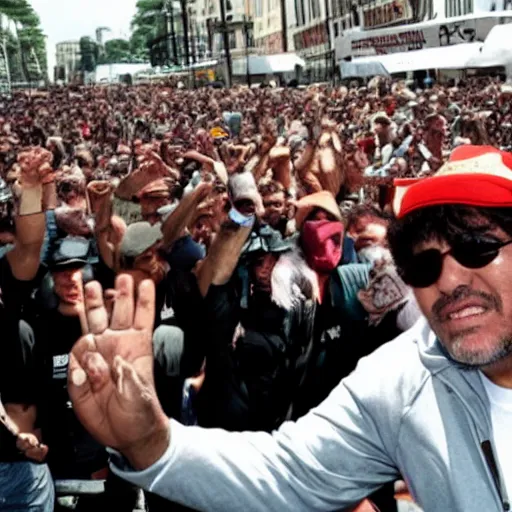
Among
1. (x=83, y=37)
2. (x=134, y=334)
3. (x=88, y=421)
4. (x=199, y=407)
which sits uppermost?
(x=83, y=37)

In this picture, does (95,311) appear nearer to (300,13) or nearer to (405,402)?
(405,402)

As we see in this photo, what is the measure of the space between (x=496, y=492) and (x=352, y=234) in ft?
9.93

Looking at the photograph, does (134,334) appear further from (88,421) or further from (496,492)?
(496,492)

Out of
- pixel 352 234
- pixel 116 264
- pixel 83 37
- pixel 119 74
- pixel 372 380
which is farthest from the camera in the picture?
pixel 83 37

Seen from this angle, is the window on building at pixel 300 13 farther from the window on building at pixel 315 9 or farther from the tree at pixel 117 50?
the tree at pixel 117 50

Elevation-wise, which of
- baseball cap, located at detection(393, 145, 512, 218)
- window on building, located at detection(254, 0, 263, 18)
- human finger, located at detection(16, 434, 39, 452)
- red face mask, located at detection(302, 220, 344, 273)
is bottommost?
human finger, located at detection(16, 434, 39, 452)

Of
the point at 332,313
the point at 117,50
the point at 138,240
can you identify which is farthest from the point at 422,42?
the point at 117,50

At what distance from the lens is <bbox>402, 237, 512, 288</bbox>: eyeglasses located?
5.97 ft

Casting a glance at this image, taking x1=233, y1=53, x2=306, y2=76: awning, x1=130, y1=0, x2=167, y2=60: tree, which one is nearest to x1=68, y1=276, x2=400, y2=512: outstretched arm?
x1=233, y1=53, x2=306, y2=76: awning

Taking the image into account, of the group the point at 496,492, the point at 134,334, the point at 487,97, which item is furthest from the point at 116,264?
the point at 487,97

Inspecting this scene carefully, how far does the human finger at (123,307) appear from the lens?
1867mm

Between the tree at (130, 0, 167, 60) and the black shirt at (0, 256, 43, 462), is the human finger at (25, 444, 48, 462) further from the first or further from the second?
the tree at (130, 0, 167, 60)

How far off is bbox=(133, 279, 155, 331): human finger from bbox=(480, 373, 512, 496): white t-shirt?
604 mm

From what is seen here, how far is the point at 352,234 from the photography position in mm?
4742
